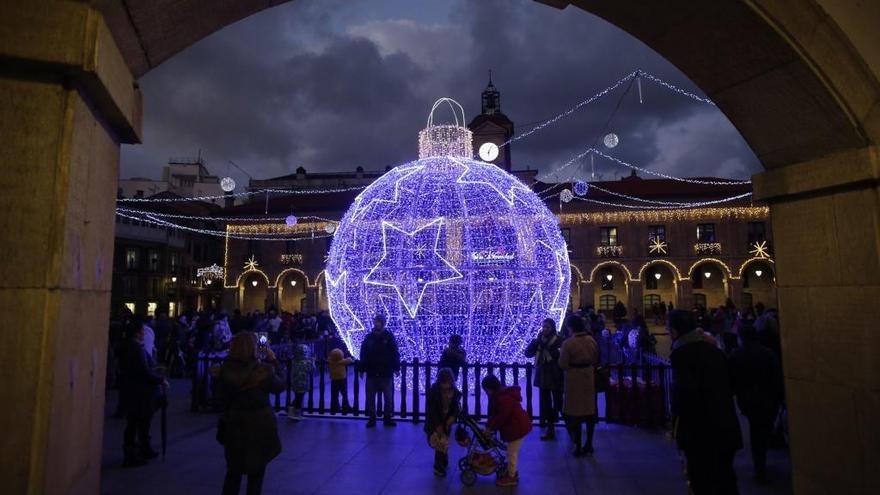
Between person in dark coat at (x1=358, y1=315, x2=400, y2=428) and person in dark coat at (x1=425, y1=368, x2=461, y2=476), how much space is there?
2.20m

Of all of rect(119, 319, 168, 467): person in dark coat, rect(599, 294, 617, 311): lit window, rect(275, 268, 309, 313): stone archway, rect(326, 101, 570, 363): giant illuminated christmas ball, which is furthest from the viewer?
rect(275, 268, 309, 313): stone archway

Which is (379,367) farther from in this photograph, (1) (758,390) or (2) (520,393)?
(1) (758,390)

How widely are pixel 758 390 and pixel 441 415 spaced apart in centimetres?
317

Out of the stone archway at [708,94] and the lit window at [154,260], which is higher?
the lit window at [154,260]

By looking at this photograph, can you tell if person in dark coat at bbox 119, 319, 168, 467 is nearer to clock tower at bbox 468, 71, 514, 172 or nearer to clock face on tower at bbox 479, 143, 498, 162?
clock face on tower at bbox 479, 143, 498, 162

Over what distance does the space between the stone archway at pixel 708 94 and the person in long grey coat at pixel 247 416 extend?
0.82 metres

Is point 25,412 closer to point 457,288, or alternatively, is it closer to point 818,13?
point 818,13

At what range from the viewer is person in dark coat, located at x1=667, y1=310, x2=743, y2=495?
3.73 metres

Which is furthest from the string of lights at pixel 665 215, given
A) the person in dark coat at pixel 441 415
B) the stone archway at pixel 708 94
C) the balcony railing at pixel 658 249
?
the stone archway at pixel 708 94

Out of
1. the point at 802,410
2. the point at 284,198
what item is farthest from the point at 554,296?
the point at 284,198

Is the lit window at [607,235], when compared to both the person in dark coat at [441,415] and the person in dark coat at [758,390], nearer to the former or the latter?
the person in dark coat at [758,390]

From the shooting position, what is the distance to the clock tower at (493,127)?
30.5 m

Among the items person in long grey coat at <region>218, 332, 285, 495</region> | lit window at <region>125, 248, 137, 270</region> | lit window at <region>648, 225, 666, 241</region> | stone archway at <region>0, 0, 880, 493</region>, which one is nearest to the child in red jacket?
person in long grey coat at <region>218, 332, 285, 495</region>

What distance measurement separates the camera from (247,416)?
372cm
